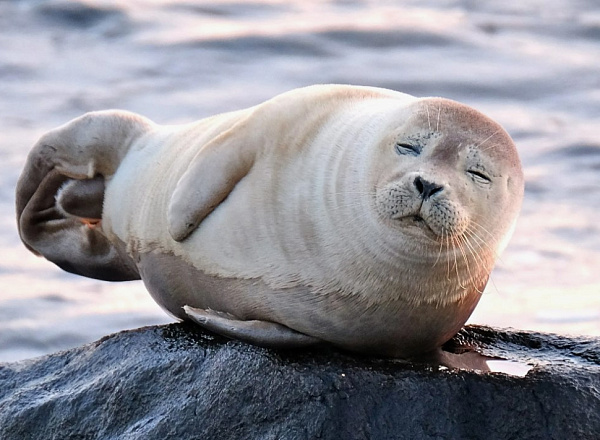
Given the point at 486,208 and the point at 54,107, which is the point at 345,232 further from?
the point at 54,107

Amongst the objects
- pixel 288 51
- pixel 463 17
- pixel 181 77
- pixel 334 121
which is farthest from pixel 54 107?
pixel 334 121

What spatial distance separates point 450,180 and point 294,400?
1042 millimetres

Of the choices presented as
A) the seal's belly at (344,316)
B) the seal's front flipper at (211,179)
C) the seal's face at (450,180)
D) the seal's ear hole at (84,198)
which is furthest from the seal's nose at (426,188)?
the seal's ear hole at (84,198)

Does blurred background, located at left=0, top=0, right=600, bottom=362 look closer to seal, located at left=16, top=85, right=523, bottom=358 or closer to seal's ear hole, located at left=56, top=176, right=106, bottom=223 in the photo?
seal's ear hole, located at left=56, top=176, right=106, bottom=223

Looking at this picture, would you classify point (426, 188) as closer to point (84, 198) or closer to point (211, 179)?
point (211, 179)

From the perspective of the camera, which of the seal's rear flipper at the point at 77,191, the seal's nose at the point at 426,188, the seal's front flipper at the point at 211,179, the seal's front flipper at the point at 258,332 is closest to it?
the seal's nose at the point at 426,188


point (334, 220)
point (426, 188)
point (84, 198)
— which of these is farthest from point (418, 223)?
point (84, 198)

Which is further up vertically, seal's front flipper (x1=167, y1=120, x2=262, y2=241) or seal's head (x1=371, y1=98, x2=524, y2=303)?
seal's head (x1=371, y1=98, x2=524, y2=303)

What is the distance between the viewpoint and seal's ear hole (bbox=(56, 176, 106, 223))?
23.8 feet

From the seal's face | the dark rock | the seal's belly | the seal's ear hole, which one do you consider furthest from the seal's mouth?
the seal's ear hole

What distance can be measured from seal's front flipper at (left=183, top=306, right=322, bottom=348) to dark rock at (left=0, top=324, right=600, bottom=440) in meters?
0.05

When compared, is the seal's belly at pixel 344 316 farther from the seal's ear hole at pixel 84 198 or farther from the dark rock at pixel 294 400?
the seal's ear hole at pixel 84 198

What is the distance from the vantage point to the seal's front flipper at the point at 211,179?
6105 mm

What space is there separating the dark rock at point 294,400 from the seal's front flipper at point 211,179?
1.81ft
